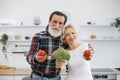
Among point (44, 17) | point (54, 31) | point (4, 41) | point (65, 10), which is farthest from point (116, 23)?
point (54, 31)

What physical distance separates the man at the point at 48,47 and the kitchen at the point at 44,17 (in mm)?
2405

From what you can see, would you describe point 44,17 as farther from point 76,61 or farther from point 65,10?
point 76,61

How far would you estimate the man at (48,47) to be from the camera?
1.77 metres

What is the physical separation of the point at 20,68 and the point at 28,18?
1065 mm

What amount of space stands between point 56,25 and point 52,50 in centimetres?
22

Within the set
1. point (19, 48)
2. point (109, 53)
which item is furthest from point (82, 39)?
point (19, 48)

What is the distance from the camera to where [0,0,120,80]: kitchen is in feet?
13.8

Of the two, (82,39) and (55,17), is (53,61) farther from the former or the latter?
(82,39)

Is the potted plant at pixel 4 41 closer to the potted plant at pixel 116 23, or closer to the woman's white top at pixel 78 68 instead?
the potted plant at pixel 116 23

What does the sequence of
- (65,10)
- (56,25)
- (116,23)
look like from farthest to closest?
(65,10) → (116,23) → (56,25)

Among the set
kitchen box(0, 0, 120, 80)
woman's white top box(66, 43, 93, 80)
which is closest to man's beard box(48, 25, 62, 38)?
woman's white top box(66, 43, 93, 80)

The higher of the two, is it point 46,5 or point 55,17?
point 46,5

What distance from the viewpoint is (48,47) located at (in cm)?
180

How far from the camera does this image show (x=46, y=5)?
4227 millimetres
